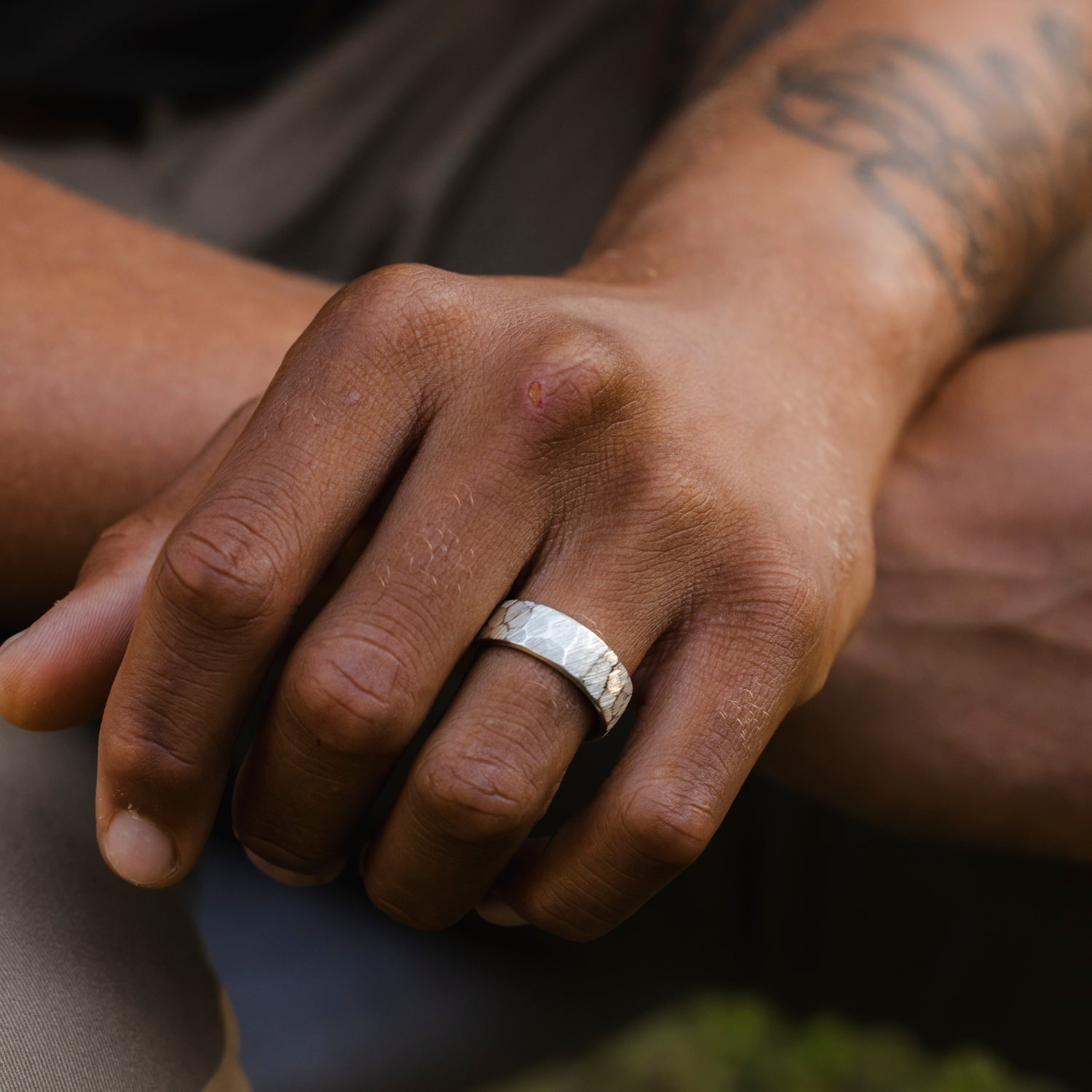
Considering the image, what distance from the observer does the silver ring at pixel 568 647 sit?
52 centimetres

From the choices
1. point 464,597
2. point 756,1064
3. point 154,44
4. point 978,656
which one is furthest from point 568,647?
point 756,1064

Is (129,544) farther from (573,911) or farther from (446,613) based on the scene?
(573,911)

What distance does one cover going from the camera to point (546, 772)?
20.3 inches

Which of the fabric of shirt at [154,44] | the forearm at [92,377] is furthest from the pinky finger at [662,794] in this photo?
the fabric of shirt at [154,44]

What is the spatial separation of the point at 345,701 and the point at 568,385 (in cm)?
20

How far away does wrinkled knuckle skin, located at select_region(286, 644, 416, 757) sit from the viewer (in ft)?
1.60

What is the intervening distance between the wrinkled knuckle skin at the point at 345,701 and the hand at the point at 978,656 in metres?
0.42

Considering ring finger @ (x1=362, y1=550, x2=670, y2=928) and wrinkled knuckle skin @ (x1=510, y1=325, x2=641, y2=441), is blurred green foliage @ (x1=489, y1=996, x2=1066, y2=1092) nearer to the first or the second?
ring finger @ (x1=362, y1=550, x2=670, y2=928)

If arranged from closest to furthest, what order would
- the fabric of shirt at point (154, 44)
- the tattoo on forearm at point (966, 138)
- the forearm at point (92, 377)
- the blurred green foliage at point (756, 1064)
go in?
the forearm at point (92, 377)
the tattoo on forearm at point (966, 138)
the fabric of shirt at point (154, 44)
the blurred green foliage at point (756, 1064)

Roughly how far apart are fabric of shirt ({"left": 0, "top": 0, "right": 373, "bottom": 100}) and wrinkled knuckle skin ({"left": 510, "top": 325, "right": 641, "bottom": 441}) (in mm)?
943

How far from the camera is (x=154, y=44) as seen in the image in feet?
4.02

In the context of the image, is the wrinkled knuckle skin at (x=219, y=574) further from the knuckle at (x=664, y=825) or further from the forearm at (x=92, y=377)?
the forearm at (x=92, y=377)

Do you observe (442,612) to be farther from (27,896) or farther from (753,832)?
(753,832)

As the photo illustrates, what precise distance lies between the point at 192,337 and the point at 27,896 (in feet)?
1.44
